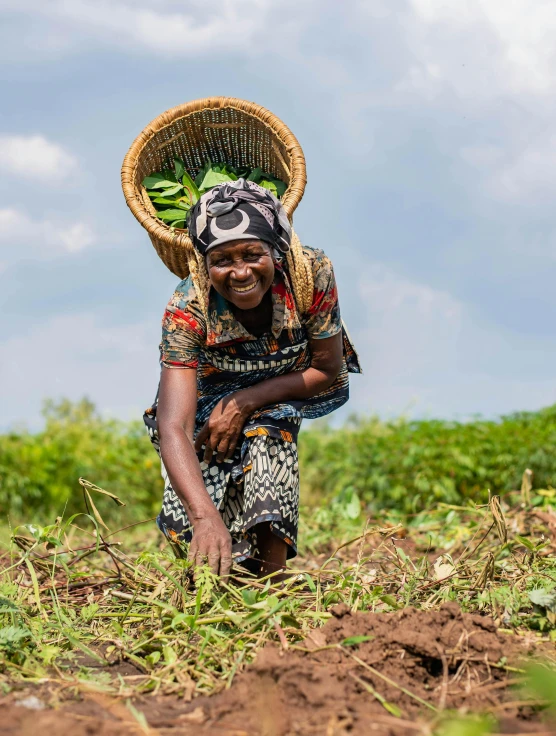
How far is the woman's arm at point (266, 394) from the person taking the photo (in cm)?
329

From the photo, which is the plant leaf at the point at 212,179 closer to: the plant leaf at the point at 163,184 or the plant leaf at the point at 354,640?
the plant leaf at the point at 163,184

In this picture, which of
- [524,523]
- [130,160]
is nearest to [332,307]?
[130,160]

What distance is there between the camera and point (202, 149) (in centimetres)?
412

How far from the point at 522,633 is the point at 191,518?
3.86 feet

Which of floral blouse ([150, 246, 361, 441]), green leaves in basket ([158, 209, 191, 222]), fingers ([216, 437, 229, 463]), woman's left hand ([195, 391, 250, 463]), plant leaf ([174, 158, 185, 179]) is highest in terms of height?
plant leaf ([174, 158, 185, 179])

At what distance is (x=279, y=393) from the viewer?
3.38 metres

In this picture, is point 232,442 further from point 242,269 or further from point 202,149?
point 202,149

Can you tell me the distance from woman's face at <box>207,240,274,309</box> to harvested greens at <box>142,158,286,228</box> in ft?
2.97

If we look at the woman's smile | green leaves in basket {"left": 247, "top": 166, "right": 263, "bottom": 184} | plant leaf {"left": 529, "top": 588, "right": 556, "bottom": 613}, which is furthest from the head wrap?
plant leaf {"left": 529, "top": 588, "right": 556, "bottom": 613}

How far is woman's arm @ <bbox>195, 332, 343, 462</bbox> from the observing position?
329 centimetres

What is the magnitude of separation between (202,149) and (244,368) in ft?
4.52

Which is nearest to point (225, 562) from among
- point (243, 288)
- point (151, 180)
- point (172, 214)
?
point (243, 288)

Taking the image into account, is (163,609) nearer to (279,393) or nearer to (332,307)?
(279,393)

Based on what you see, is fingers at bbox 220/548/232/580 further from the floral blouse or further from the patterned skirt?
the floral blouse
